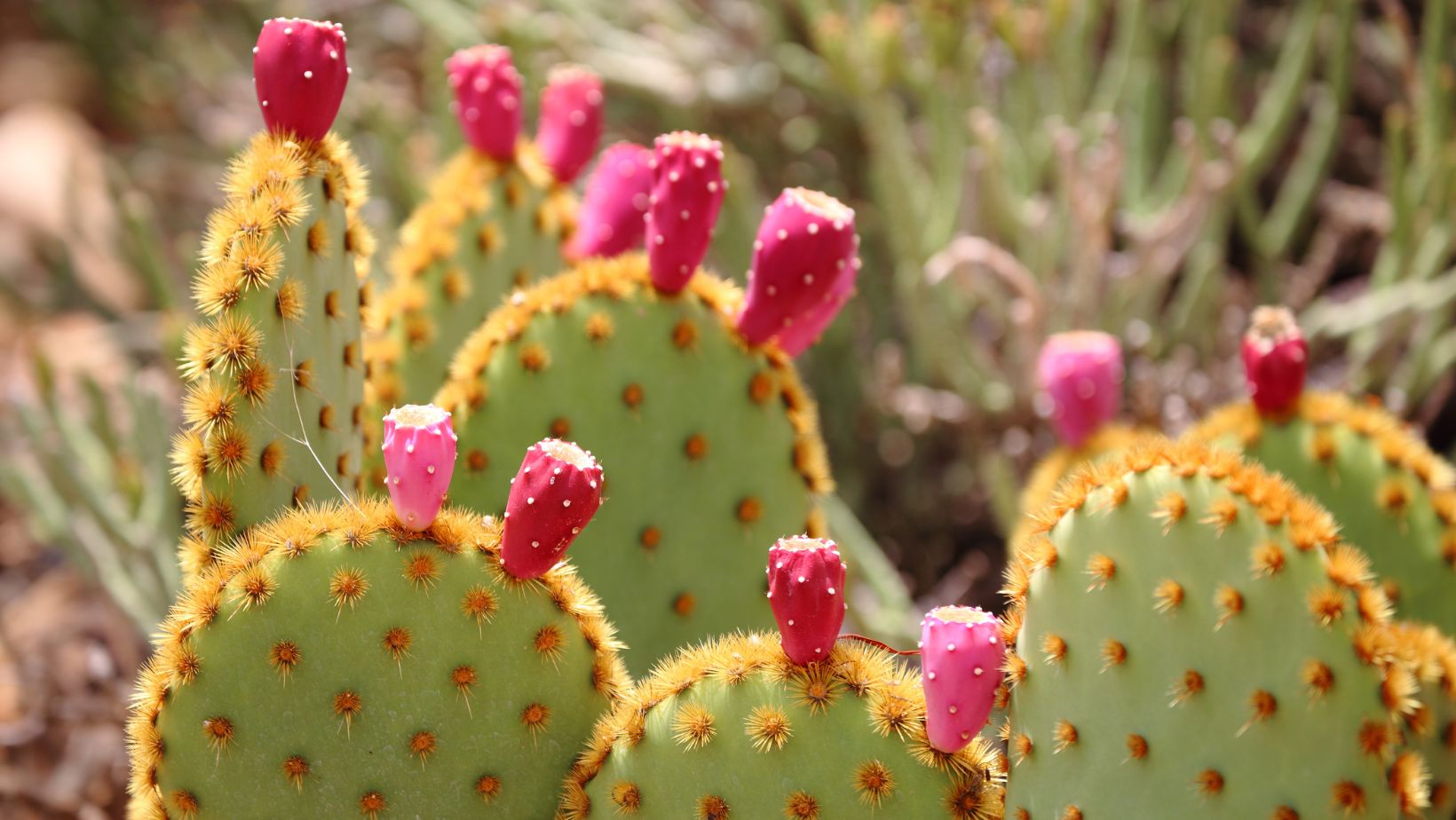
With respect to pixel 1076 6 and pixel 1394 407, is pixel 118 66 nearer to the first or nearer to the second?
pixel 1076 6

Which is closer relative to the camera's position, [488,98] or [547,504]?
[547,504]

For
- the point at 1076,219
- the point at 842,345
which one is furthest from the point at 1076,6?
the point at 842,345

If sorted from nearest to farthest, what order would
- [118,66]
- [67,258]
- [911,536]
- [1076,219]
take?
[1076,219]
[911,536]
[67,258]
[118,66]

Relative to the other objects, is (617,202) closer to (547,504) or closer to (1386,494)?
(547,504)

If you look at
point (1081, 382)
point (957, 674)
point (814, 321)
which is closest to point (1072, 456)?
point (1081, 382)

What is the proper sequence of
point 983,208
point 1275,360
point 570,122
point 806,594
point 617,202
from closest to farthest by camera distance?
point 806,594, point 1275,360, point 617,202, point 570,122, point 983,208

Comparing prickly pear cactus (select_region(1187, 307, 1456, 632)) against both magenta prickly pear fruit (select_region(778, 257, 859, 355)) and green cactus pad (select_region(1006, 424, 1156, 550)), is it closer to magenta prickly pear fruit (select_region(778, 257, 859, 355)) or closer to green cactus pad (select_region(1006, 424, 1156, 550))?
green cactus pad (select_region(1006, 424, 1156, 550))

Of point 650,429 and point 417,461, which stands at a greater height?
point 417,461
